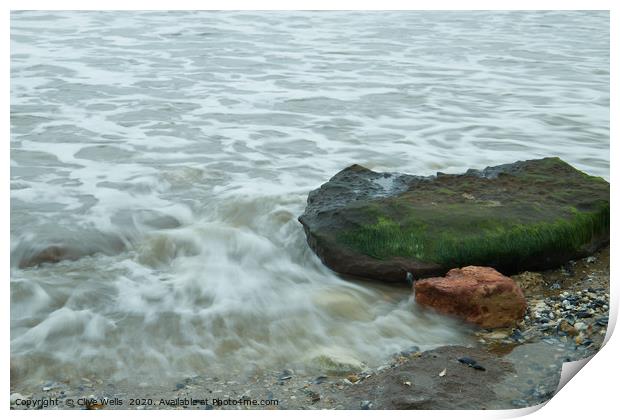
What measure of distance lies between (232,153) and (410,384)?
119 inches

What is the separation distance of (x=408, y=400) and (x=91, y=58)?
22.1ft

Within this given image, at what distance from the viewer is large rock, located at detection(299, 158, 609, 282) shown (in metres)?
3.74

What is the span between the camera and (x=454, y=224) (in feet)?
12.6

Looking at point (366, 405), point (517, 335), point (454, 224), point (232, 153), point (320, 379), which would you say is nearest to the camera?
point (366, 405)

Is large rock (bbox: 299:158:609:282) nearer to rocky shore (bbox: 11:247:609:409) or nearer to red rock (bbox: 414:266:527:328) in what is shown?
red rock (bbox: 414:266:527:328)

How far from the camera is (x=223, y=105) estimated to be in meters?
6.81

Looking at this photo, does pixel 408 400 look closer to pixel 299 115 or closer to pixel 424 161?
pixel 424 161

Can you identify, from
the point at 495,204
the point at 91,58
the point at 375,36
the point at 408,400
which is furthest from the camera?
the point at 375,36

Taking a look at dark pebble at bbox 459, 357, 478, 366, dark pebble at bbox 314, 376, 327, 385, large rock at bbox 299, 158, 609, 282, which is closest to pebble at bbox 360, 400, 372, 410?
dark pebble at bbox 314, 376, 327, 385

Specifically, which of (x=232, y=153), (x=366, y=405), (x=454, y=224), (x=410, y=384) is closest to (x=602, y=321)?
(x=454, y=224)

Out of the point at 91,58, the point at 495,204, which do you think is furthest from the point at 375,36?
the point at 495,204

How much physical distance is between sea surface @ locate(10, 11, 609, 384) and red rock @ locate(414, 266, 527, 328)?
8 centimetres

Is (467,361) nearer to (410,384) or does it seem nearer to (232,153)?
(410,384)
